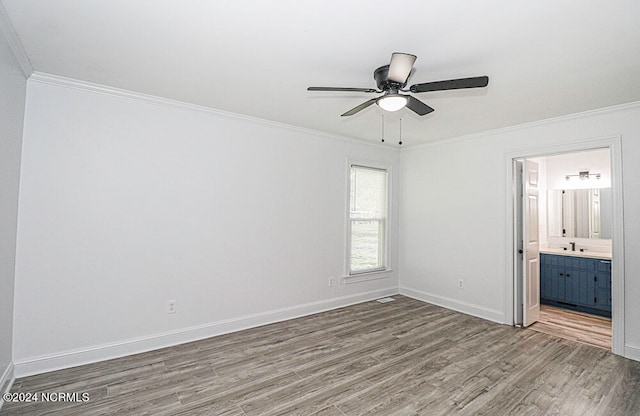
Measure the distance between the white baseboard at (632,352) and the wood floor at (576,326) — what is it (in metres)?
0.23

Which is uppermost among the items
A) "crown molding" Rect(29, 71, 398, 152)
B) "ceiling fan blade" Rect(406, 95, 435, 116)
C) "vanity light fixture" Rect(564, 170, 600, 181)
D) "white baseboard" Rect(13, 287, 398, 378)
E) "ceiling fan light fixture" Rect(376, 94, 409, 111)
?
"crown molding" Rect(29, 71, 398, 152)

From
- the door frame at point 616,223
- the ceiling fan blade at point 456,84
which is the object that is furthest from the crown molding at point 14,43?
the door frame at point 616,223

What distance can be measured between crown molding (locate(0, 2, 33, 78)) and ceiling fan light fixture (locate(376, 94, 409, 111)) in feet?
8.05

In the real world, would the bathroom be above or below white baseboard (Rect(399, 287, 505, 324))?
above

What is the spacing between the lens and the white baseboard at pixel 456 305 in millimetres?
4276

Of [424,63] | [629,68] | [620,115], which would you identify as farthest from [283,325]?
[620,115]

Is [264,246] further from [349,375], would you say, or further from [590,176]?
[590,176]

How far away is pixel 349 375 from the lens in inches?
111

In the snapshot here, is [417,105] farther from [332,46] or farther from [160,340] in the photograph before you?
[160,340]

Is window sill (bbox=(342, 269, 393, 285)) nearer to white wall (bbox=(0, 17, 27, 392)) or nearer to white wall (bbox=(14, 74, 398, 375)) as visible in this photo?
white wall (bbox=(14, 74, 398, 375))

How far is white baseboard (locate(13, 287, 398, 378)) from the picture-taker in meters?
2.73

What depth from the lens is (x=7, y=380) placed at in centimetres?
246

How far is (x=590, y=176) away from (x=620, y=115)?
2440 millimetres

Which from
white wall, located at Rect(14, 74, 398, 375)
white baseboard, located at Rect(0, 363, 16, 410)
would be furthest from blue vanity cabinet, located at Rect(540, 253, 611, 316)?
white baseboard, located at Rect(0, 363, 16, 410)
